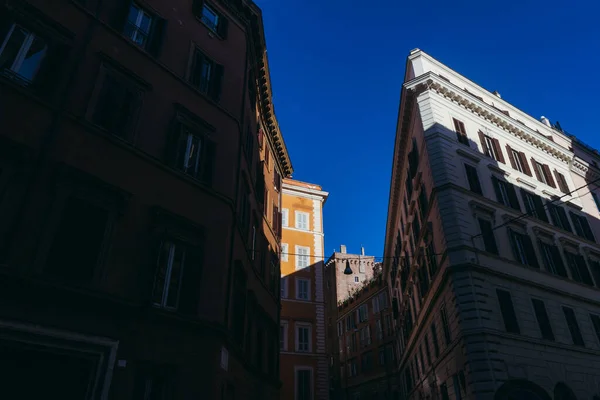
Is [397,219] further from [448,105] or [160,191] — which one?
[160,191]

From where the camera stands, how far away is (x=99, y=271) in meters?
9.66

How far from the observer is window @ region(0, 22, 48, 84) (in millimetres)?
9914

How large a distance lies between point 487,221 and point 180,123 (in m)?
16.9

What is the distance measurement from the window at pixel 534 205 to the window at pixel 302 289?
54.8ft

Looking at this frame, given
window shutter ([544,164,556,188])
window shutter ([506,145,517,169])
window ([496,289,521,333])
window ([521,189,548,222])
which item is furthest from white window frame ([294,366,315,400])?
window shutter ([544,164,556,188])

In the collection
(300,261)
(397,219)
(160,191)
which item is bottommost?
(160,191)

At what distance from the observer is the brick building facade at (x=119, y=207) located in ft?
28.2

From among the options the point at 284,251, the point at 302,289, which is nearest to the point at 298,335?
the point at 302,289

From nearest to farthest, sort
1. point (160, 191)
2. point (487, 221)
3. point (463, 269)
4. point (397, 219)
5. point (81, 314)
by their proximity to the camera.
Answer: point (81, 314), point (160, 191), point (463, 269), point (487, 221), point (397, 219)

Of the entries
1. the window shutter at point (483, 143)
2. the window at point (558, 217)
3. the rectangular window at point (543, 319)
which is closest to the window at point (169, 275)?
the rectangular window at point (543, 319)

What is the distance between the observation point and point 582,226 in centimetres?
2867

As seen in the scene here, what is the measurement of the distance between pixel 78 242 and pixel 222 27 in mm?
12033

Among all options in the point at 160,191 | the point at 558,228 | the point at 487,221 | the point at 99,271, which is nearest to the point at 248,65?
the point at 160,191

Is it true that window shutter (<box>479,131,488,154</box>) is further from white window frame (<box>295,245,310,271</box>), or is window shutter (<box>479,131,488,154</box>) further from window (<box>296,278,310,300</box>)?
window (<box>296,278,310,300</box>)
